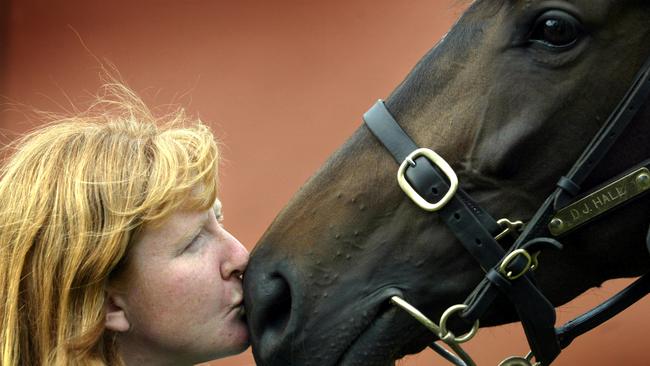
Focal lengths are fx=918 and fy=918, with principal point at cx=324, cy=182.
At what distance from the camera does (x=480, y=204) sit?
1.56 metres

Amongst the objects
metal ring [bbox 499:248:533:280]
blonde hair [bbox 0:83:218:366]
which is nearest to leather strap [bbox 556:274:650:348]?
metal ring [bbox 499:248:533:280]

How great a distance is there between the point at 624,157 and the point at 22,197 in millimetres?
1002

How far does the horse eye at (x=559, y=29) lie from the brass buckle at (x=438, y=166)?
0.26m

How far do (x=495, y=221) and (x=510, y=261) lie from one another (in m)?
0.07

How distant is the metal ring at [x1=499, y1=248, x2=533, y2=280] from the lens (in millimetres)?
1523

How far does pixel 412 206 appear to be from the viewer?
5.18 feet

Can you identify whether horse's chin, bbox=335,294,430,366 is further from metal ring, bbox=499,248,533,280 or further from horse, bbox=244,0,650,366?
metal ring, bbox=499,248,533,280

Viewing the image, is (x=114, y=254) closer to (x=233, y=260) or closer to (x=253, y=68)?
(x=233, y=260)

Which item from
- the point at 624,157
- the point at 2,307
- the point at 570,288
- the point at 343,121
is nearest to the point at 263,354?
the point at 2,307

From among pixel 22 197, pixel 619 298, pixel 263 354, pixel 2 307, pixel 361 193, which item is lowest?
pixel 619 298

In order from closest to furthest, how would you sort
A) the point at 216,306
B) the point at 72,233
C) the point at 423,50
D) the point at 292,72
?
1. the point at 72,233
2. the point at 216,306
3. the point at 423,50
4. the point at 292,72

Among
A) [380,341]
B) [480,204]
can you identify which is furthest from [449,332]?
[480,204]

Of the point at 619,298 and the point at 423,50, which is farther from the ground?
the point at 423,50

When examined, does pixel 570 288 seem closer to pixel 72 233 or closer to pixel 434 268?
pixel 434 268
